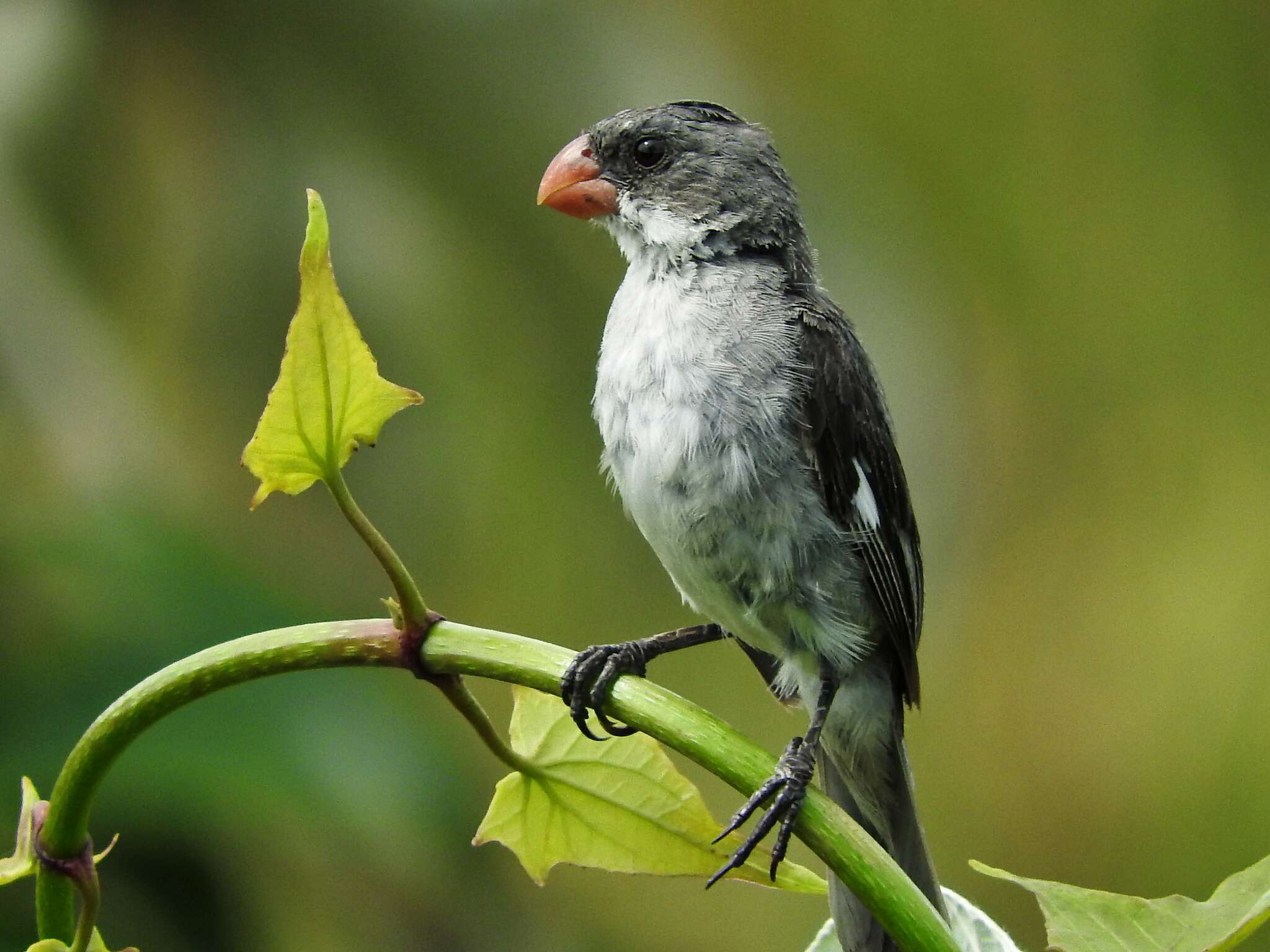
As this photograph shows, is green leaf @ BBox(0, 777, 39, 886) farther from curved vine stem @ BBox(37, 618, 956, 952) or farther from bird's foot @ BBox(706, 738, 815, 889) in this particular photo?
bird's foot @ BBox(706, 738, 815, 889)

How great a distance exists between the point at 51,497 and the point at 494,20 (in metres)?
1.70

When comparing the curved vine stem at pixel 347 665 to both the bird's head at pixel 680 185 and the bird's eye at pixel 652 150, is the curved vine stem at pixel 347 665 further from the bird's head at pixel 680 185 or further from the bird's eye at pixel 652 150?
the bird's eye at pixel 652 150

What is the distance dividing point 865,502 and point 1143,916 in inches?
39.2

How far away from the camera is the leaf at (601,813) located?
3.68ft

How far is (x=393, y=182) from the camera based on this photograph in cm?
344

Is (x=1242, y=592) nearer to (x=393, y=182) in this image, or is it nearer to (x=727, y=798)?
(x=727, y=798)

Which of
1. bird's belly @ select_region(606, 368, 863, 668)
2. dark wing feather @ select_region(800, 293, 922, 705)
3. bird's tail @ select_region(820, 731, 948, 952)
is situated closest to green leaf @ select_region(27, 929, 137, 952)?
bird's belly @ select_region(606, 368, 863, 668)

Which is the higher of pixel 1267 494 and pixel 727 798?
pixel 1267 494

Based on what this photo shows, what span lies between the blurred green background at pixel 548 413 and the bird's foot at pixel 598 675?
3.67ft

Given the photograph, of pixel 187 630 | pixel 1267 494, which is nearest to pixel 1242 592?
pixel 1267 494

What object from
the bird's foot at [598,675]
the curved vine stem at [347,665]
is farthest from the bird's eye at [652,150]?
the curved vine stem at [347,665]

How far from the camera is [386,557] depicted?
92cm

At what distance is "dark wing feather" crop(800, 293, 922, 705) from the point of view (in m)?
1.82

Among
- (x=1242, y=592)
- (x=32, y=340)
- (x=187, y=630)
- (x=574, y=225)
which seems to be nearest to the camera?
(x=187, y=630)
